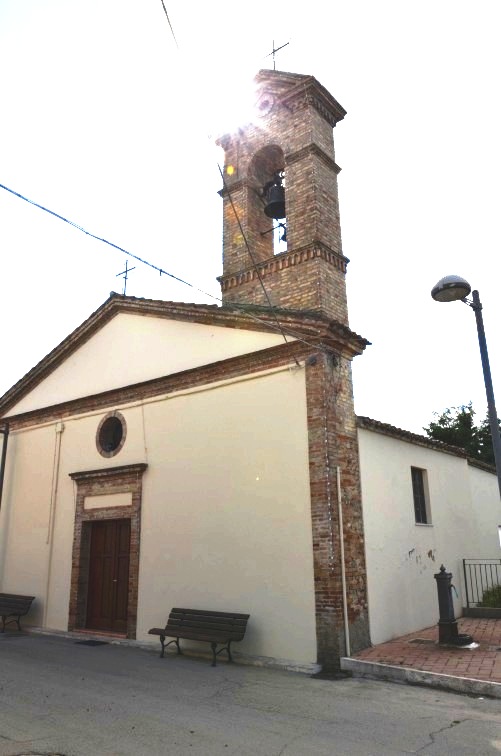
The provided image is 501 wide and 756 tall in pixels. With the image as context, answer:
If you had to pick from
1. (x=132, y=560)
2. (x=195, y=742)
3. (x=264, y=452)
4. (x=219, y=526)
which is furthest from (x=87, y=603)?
(x=195, y=742)

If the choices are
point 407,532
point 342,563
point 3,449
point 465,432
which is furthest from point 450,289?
point 465,432

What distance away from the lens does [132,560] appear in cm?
1023

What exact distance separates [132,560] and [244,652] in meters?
2.91

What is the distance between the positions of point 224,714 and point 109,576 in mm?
5794

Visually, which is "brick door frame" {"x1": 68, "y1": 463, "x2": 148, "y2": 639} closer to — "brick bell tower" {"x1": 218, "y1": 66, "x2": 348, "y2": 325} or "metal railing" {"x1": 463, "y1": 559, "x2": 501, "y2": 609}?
"brick bell tower" {"x1": 218, "y1": 66, "x2": 348, "y2": 325}

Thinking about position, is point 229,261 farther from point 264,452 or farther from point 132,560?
point 132,560

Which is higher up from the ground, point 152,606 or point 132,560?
point 132,560

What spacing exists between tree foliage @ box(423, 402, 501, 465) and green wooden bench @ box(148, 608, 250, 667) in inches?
651

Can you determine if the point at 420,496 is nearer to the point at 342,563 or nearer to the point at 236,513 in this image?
the point at 342,563

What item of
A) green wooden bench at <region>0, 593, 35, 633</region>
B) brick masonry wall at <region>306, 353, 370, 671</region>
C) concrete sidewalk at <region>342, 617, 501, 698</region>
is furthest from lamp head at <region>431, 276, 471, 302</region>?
green wooden bench at <region>0, 593, 35, 633</region>

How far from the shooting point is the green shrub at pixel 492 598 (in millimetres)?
11711

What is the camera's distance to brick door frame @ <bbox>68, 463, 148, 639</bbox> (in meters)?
10.2

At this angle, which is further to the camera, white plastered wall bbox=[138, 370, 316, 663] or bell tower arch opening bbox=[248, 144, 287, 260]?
bell tower arch opening bbox=[248, 144, 287, 260]

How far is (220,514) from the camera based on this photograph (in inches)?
361
